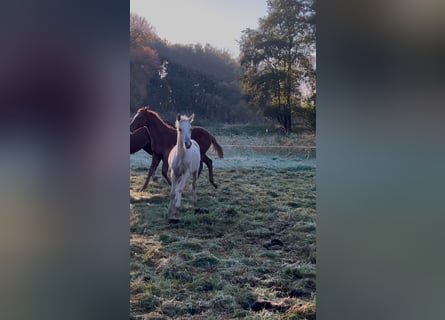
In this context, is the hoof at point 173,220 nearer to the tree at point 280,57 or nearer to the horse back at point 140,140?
the horse back at point 140,140

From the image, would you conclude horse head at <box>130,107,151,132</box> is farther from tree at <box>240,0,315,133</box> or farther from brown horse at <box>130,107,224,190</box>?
tree at <box>240,0,315,133</box>

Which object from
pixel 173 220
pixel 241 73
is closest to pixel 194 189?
pixel 173 220

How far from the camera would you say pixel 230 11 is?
1.72m

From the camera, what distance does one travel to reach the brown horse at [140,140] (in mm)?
1706

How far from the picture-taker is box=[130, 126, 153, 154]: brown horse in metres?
1.71

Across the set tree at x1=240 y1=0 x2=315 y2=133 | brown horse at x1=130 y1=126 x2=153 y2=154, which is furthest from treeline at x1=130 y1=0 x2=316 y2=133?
brown horse at x1=130 y1=126 x2=153 y2=154

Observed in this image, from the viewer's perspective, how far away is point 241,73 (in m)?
1.75

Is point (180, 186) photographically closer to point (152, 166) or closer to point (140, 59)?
point (152, 166)

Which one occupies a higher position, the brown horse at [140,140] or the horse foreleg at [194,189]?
the brown horse at [140,140]

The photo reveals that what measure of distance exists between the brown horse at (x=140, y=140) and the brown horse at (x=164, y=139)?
18 mm

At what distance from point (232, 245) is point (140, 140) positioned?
642mm

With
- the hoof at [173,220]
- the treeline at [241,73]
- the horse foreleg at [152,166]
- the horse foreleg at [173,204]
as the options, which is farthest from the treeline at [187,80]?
the hoof at [173,220]
